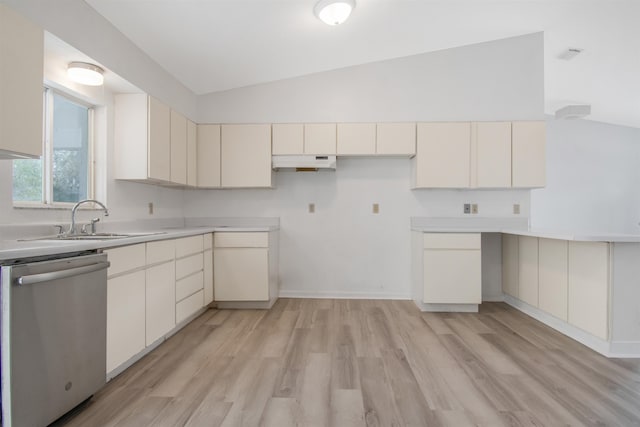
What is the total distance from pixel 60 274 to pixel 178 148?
2117 millimetres

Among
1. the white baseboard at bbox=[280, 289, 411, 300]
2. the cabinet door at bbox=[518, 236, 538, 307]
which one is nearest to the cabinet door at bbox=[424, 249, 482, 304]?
the cabinet door at bbox=[518, 236, 538, 307]

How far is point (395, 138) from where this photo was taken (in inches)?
145

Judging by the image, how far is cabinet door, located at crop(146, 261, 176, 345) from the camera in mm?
2352

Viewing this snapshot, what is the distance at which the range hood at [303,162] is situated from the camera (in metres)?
3.68

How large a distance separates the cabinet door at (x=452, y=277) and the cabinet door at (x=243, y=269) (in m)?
1.73

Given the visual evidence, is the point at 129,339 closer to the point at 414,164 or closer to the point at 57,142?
the point at 57,142

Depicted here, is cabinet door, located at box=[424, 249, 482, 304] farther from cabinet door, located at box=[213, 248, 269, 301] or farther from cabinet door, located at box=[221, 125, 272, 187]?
cabinet door, located at box=[221, 125, 272, 187]

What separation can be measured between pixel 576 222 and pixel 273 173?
5.85 m

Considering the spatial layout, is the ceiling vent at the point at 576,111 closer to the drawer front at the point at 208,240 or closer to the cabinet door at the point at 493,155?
the cabinet door at the point at 493,155

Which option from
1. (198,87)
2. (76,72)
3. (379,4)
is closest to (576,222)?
(379,4)

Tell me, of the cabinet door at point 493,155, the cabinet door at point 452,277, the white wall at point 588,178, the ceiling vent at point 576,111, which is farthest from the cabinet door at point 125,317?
the white wall at point 588,178

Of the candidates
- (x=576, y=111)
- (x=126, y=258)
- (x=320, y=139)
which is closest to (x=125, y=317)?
(x=126, y=258)

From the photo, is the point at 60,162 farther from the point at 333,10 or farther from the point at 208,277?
the point at 333,10

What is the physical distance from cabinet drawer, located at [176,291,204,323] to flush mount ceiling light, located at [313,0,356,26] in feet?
8.88
